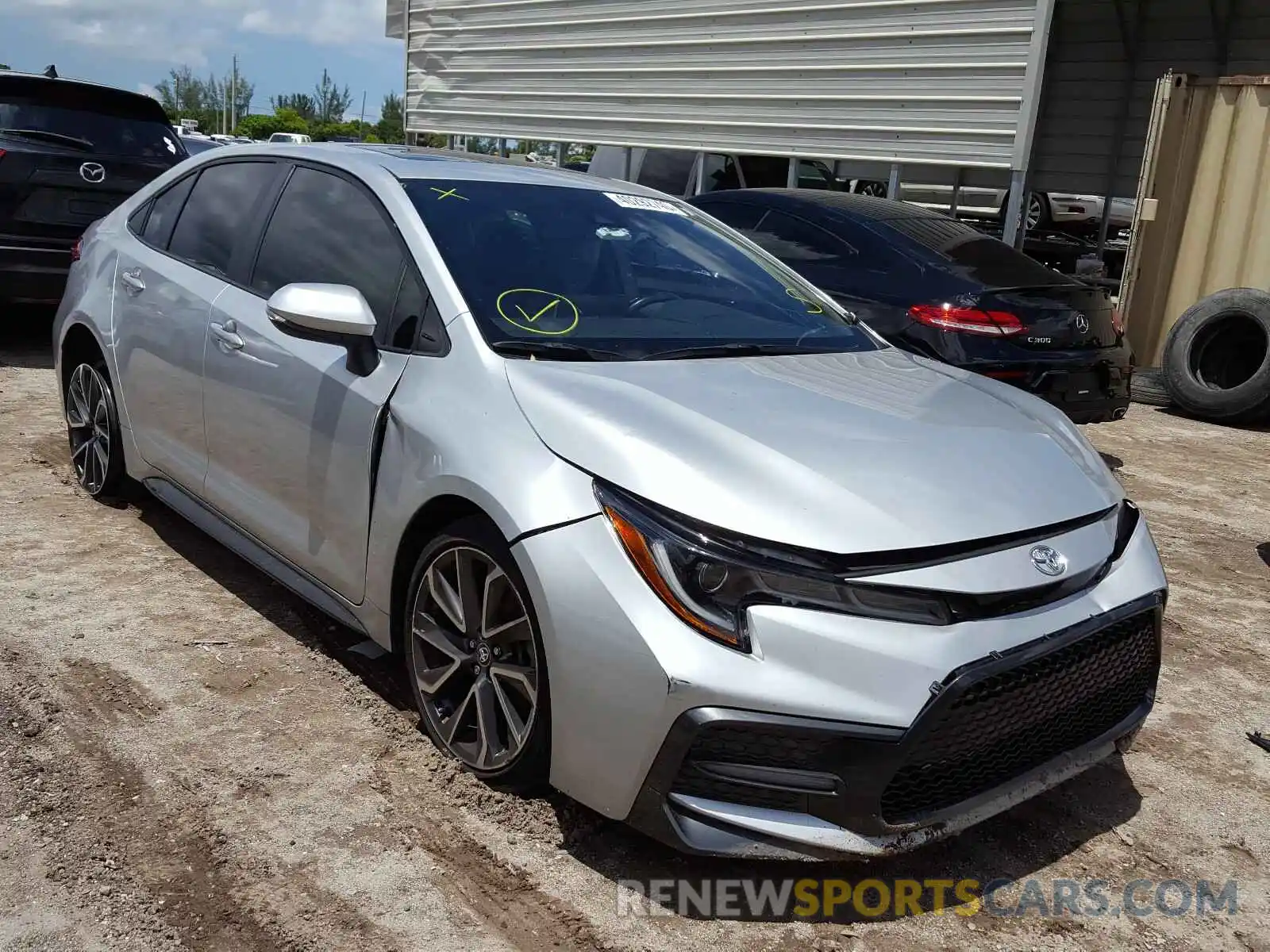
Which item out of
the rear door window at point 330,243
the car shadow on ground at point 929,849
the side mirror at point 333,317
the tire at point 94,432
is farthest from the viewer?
the tire at point 94,432

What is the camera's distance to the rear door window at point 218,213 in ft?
13.3

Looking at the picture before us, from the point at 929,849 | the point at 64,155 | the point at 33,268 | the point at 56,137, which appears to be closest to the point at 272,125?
the point at 56,137

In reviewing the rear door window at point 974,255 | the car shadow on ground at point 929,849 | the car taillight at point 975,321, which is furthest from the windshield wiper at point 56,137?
the car shadow on ground at point 929,849

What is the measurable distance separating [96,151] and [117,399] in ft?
12.9

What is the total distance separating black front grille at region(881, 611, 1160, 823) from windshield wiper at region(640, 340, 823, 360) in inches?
49.0

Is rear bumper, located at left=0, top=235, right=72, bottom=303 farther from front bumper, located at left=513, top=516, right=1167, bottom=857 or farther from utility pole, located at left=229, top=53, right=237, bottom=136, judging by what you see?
utility pole, located at left=229, top=53, right=237, bottom=136

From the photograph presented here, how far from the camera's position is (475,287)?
126 inches

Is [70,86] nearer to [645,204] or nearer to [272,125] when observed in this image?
[645,204]

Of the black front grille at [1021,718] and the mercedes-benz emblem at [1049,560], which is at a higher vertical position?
the mercedes-benz emblem at [1049,560]

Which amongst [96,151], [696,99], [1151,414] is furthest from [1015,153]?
[96,151]

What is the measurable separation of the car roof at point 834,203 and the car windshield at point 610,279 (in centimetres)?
279

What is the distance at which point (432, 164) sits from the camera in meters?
3.80

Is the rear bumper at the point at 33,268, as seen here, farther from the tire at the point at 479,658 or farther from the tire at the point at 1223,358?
the tire at the point at 1223,358

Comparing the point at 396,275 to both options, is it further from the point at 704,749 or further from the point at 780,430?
the point at 704,749
